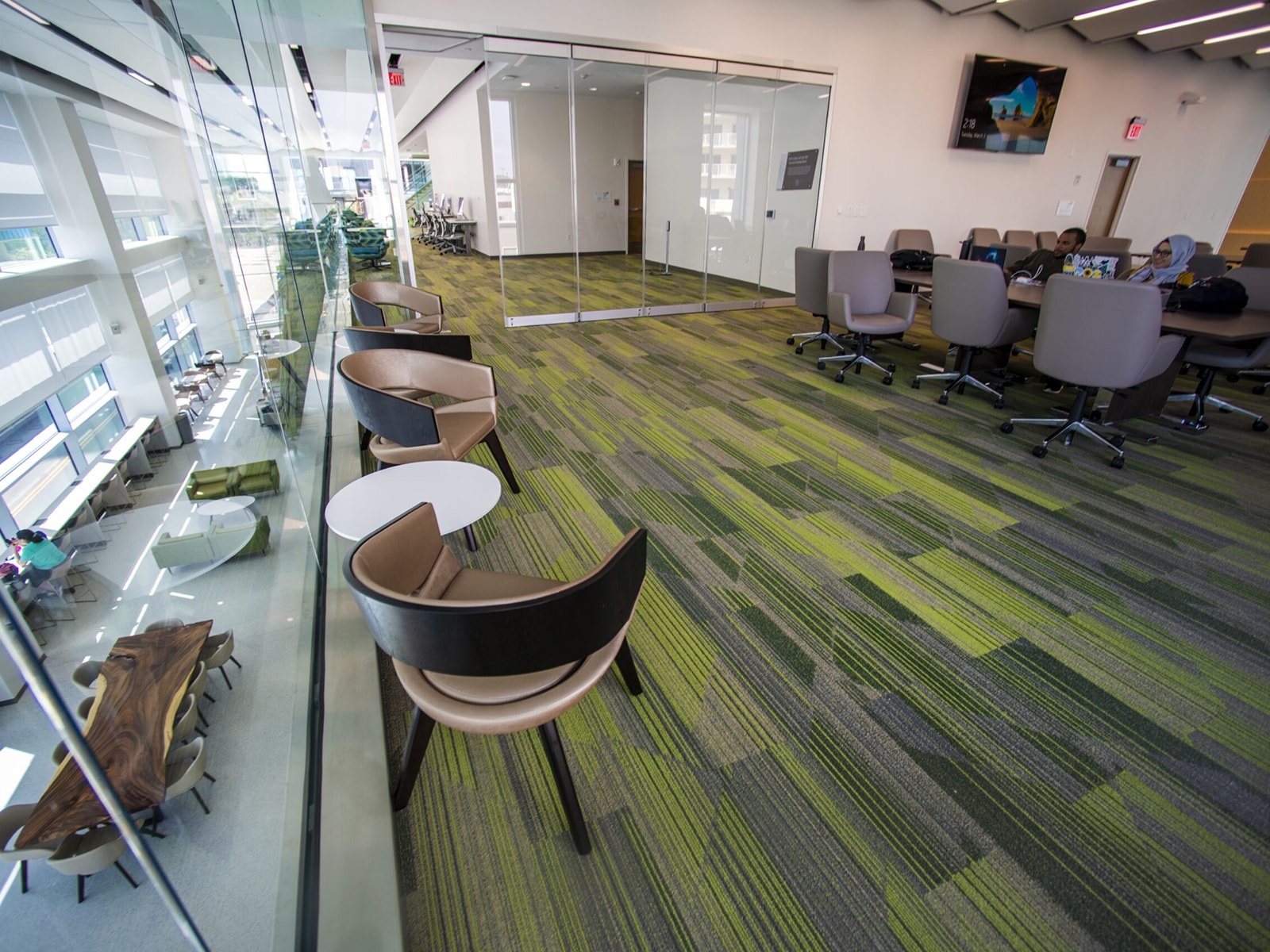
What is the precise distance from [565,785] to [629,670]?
51 cm

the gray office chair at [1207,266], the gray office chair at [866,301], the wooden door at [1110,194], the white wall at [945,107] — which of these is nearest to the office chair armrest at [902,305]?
the gray office chair at [866,301]

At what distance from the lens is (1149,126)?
9.75m

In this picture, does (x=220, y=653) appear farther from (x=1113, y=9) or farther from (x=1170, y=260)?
(x=1113, y=9)

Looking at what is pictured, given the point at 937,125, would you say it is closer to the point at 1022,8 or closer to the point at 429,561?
the point at 1022,8

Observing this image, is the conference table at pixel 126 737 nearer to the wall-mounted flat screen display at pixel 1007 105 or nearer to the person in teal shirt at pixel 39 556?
the person in teal shirt at pixel 39 556

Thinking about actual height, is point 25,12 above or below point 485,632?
above

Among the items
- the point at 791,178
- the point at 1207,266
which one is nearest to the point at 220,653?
the point at 791,178

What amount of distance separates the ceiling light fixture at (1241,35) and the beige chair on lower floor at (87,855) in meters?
13.6

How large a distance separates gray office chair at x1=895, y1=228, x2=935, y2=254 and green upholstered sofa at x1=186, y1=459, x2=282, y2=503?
27.9 feet

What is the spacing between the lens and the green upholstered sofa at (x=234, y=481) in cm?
137

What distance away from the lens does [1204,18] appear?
300 inches

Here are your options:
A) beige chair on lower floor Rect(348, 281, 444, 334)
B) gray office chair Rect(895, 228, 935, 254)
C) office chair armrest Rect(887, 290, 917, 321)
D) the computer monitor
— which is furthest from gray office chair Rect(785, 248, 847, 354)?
beige chair on lower floor Rect(348, 281, 444, 334)

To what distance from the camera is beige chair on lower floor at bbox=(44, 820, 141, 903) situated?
685mm

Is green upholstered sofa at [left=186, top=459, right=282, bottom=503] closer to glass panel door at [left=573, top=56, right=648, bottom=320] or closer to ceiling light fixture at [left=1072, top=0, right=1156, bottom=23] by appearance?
glass panel door at [left=573, top=56, right=648, bottom=320]
